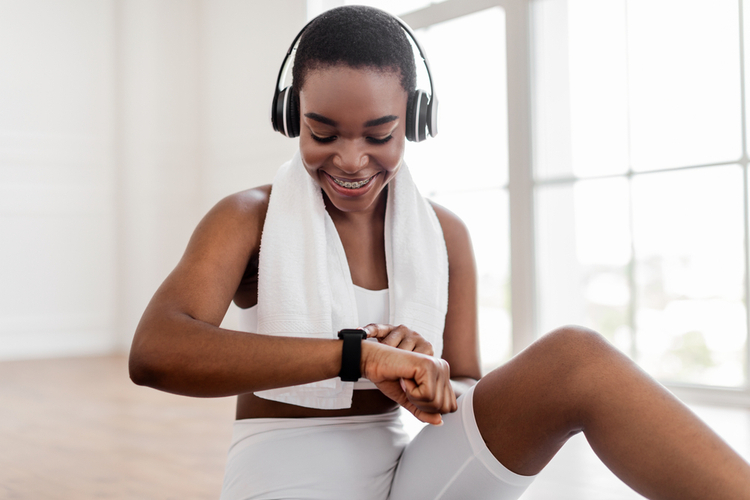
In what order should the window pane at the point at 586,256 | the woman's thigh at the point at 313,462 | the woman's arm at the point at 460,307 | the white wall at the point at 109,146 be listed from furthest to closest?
the white wall at the point at 109,146
the window pane at the point at 586,256
the woman's arm at the point at 460,307
the woman's thigh at the point at 313,462

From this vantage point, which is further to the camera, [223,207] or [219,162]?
[219,162]

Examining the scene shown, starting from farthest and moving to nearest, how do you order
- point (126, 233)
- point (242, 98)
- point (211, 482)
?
point (126, 233) → point (242, 98) → point (211, 482)

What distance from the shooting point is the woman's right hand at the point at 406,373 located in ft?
2.96

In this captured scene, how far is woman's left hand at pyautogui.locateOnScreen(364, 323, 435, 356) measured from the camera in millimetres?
979

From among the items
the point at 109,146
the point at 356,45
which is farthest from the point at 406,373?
the point at 109,146

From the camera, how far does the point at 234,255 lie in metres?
1.09

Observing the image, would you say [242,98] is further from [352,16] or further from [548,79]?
[352,16]

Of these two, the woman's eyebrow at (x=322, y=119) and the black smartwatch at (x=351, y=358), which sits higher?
the woman's eyebrow at (x=322, y=119)

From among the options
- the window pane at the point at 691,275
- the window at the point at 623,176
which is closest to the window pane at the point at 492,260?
the window at the point at 623,176

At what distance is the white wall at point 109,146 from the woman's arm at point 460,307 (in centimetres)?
358

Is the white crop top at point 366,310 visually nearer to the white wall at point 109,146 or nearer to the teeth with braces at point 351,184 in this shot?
the teeth with braces at point 351,184

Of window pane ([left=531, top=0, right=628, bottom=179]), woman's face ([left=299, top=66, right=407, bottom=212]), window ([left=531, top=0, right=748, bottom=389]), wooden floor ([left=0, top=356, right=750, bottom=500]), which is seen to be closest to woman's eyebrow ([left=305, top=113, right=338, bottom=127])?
woman's face ([left=299, top=66, right=407, bottom=212])

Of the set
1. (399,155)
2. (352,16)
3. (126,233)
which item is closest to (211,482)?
(399,155)

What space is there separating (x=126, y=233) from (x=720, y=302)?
4328 mm
